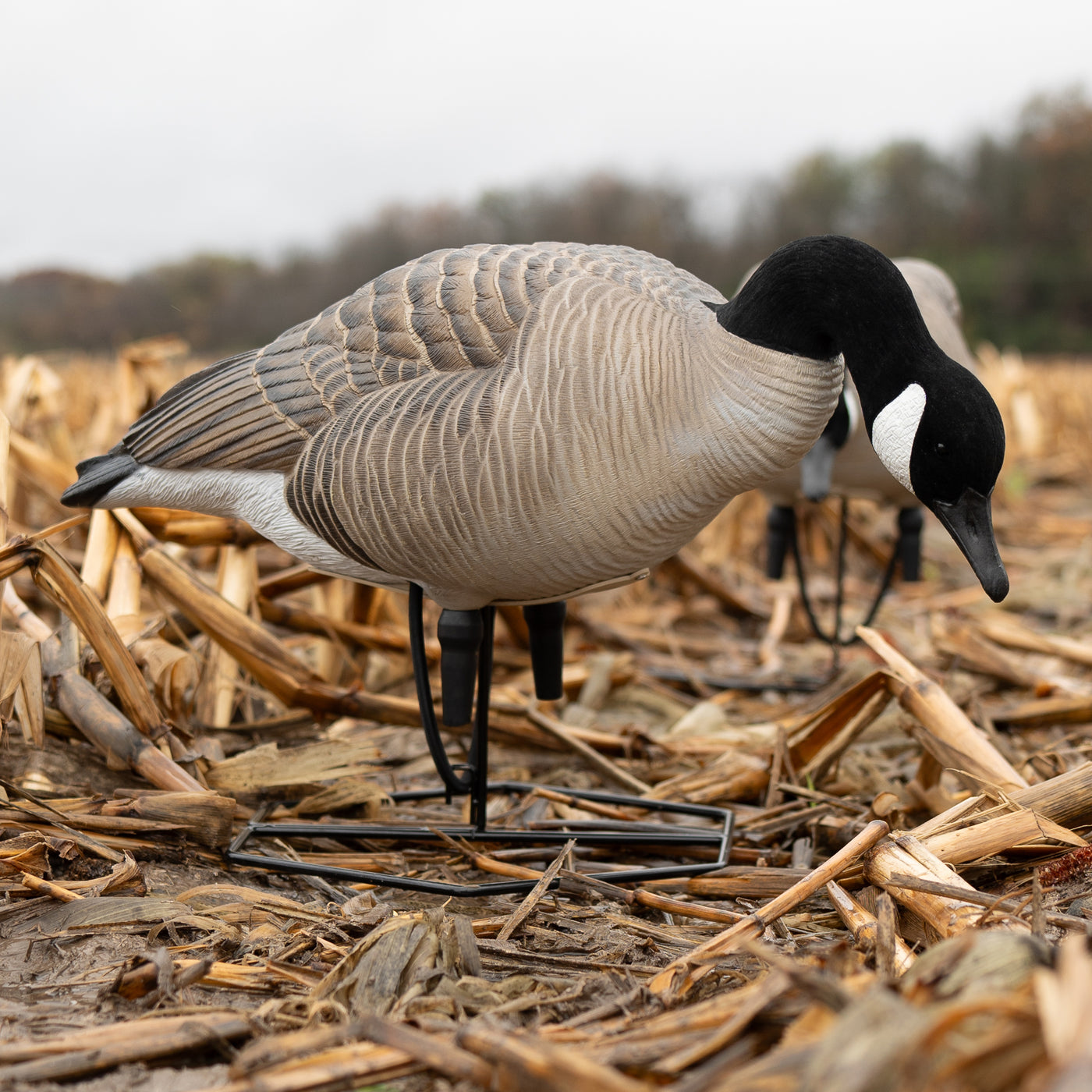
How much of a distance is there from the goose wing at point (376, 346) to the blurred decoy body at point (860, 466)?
1205 mm

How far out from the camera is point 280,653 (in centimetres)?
305

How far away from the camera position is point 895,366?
1961mm

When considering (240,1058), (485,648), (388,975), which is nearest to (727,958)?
(388,975)

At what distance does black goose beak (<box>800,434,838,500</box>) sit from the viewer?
11.3 ft

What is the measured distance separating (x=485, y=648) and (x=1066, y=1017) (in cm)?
179

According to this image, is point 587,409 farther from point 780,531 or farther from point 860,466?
point 780,531

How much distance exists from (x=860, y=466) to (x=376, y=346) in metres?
2.23

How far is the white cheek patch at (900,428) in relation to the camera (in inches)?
76.6

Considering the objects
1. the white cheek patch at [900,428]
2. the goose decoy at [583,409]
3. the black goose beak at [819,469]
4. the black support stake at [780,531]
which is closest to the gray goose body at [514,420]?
the goose decoy at [583,409]

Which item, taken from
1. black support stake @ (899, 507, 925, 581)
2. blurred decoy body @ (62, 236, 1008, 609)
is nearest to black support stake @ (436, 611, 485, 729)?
blurred decoy body @ (62, 236, 1008, 609)

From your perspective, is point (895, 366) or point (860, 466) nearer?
point (895, 366)

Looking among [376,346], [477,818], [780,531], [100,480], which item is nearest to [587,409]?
[376,346]

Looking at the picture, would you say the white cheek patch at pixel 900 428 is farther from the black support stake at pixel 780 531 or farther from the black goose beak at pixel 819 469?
the black support stake at pixel 780 531

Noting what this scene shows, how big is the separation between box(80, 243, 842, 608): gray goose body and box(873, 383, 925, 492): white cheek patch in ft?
0.42
